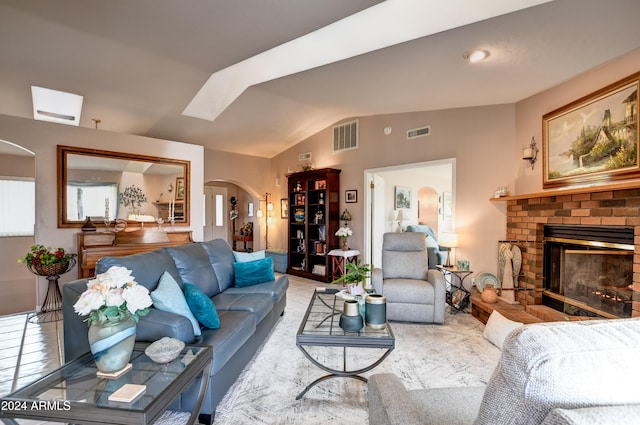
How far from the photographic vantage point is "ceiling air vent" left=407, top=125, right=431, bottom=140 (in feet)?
15.7

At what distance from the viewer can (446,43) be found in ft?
8.96

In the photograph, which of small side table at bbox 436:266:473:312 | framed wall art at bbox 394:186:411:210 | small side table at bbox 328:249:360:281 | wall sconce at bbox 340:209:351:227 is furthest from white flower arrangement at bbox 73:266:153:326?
framed wall art at bbox 394:186:411:210

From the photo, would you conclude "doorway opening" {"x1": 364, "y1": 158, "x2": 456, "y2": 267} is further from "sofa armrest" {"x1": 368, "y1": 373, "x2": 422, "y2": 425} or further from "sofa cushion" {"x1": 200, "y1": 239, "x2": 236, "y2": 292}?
"sofa armrest" {"x1": 368, "y1": 373, "x2": 422, "y2": 425}

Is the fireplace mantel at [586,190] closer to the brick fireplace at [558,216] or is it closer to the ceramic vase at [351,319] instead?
the brick fireplace at [558,216]

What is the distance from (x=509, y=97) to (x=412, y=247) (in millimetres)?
2255

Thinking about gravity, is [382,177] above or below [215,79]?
below

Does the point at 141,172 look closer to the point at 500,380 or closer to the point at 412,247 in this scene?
the point at 412,247

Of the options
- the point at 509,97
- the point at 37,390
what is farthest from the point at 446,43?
the point at 37,390

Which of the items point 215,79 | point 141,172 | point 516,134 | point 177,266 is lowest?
point 177,266

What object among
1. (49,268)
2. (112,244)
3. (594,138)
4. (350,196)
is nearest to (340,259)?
(350,196)

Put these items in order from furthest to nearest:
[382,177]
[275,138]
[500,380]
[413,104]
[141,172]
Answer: [275,138] < [382,177] < [141,172] < [413,104] < [500,380]

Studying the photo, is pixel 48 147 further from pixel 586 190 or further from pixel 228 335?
pixel 586 190

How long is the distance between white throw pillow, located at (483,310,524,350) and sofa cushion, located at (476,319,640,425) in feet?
8.42

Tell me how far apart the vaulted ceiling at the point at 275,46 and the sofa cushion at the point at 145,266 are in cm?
198
